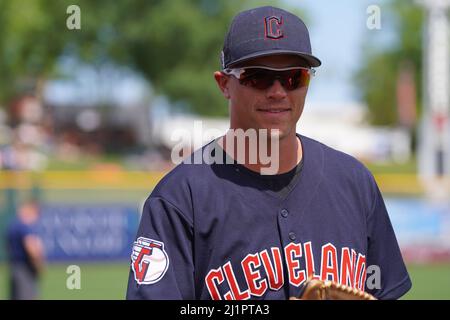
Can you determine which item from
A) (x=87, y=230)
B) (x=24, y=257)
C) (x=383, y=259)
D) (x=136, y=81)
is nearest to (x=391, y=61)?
(x=136, y=81)

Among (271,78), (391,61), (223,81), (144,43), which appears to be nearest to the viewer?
(271,78)

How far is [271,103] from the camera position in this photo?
2.65m

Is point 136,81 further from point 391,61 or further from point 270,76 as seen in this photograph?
point 270,76

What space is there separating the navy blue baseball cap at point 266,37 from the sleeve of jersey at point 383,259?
0.54m

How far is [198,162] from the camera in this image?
2.70m

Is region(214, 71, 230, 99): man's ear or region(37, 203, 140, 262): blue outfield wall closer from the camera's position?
region(214, 71, 230, 99): man's ear

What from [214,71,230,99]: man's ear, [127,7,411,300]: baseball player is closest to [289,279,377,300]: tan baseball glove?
[127,7,411,300]: baseball player

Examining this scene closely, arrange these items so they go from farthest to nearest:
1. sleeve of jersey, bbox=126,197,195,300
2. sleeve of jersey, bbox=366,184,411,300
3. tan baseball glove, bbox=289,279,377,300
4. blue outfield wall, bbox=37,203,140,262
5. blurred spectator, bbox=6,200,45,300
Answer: blue outfield wall, bbox=37,203,140,262 < blurred spectator, bbox=6,200,45,300 < sleeve of jersey, bbox=366,184,411,300 < sleeve of jersey, bbox=126,197,195,300 < tan baseball glove, bbox=289,279,377,300

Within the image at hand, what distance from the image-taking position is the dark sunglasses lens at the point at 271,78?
263 centimetres

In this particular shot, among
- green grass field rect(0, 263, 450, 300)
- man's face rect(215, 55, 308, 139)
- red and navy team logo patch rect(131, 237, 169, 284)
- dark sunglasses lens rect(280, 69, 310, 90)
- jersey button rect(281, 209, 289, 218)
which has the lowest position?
green grass field rect(0, 263, 450, 300)

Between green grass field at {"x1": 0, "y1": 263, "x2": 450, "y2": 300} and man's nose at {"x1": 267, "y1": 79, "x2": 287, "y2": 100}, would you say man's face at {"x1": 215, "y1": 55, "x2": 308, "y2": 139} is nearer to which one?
man's nose at {"x1": 267, "y1": 79, "x2": 287, "y2": 100}

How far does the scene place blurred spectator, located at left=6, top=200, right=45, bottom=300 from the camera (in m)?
9.69

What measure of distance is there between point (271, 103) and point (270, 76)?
8cm
